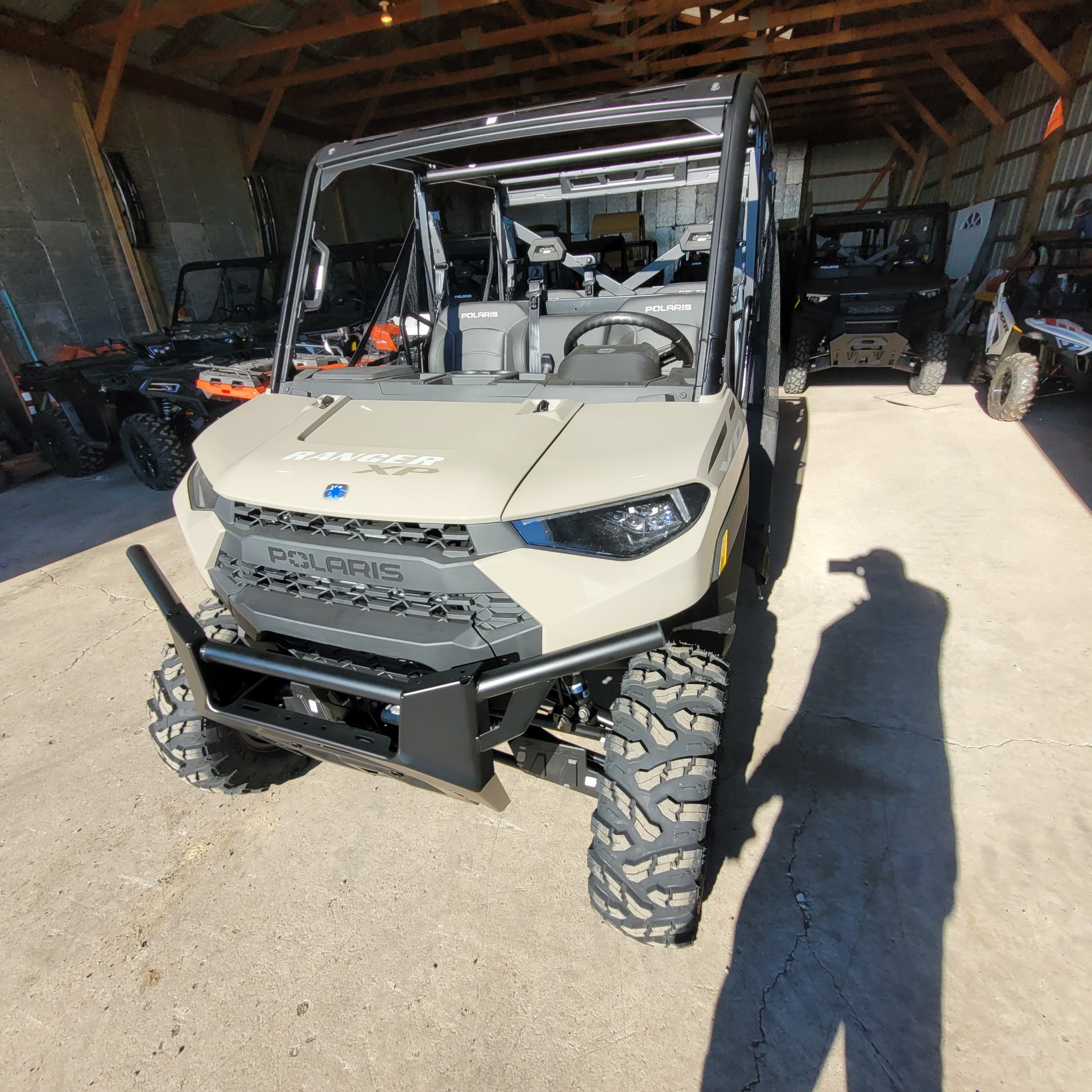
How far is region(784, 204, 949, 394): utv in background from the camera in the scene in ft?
20.9

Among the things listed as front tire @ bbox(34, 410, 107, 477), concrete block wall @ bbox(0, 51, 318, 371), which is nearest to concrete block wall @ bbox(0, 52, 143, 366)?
concrete block wall @ bbox(0, 51, 318, 371)

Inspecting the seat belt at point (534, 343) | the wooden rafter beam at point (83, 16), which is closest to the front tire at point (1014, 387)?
the seat belt at point (534, 343)

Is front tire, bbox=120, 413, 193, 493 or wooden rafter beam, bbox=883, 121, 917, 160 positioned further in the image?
wooden rafter beam, bbox=883, 121, 917, 160

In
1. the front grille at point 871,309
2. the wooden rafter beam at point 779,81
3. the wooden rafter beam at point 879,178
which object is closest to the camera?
the front grille at point 871,309

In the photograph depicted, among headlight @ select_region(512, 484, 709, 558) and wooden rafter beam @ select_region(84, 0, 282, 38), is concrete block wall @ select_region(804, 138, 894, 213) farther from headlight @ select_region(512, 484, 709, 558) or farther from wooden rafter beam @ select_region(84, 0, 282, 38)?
headlight @ select_region(512, 484, 709, 558)

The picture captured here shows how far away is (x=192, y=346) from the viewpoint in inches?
240

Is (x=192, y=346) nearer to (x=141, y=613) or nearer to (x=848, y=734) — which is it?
(x=141, y=613)

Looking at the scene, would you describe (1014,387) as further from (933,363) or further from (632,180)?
(632,180)

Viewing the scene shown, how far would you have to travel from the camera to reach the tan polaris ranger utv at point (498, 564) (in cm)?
137

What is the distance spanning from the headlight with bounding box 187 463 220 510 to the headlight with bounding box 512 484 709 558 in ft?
3.20

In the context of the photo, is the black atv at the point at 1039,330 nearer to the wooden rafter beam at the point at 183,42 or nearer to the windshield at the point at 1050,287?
the windshield at the point at 1050,287

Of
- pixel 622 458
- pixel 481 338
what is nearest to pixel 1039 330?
pixel 481 338

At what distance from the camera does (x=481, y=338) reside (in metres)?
2.96

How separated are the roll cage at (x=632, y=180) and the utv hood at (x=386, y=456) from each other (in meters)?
0.49
